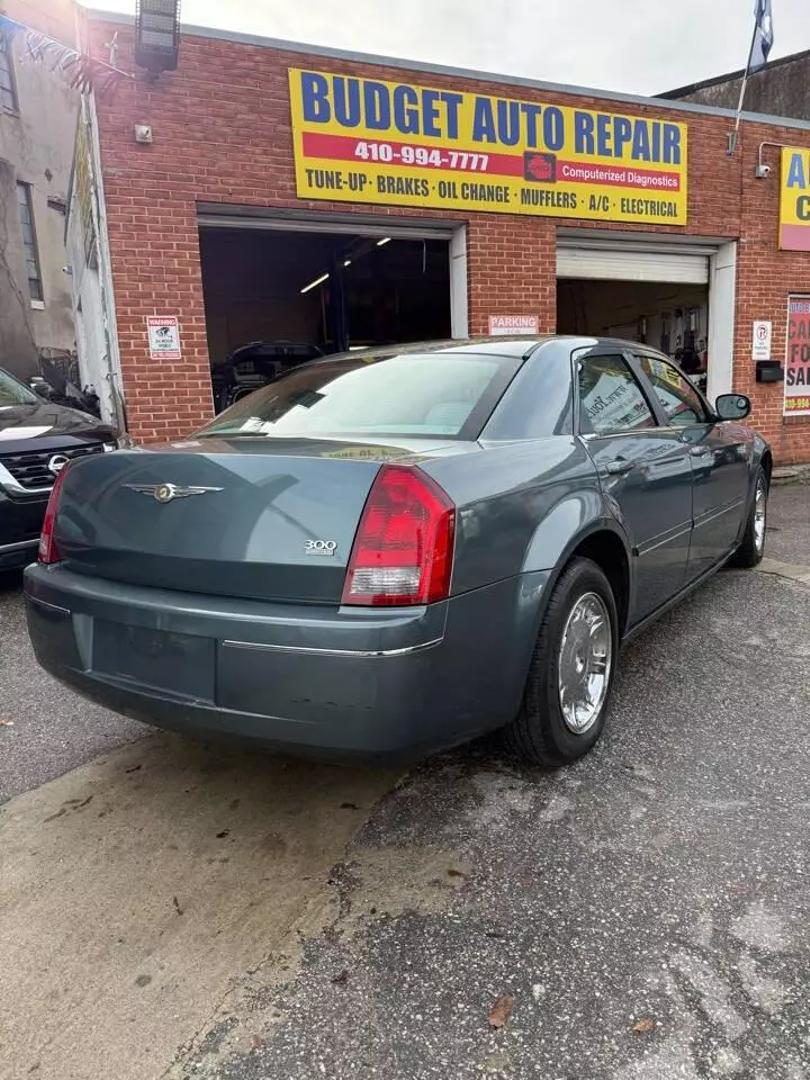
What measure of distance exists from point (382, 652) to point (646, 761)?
1.42m

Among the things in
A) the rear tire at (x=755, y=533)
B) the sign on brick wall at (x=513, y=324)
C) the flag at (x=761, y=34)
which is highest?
the flag at (x=761, y=34)

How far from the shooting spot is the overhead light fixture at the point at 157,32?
6.28 meters

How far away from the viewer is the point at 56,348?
22281mm

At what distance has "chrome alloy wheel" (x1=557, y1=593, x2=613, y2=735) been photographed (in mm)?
2768

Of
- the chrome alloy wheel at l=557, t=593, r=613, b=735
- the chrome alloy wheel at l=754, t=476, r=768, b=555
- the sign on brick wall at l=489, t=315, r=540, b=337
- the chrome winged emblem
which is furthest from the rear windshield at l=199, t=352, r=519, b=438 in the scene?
the sign on brick wall at l=489, t=315, r=540, b=337

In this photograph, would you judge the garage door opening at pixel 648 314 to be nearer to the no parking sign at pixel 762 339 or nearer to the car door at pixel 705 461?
the no parking sign at pixel 762 339

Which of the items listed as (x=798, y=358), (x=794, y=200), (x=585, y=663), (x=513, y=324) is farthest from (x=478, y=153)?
(x=585, y=663)

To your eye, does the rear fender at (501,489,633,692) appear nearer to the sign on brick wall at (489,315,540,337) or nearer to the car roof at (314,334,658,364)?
the car roof at (314,334,658,364)

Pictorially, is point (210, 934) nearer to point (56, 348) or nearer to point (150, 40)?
point (150, 40)

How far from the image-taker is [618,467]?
123 inches

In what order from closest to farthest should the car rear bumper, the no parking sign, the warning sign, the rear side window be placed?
the car rear bumper → the rear side window → the warning sign → the no parking sign

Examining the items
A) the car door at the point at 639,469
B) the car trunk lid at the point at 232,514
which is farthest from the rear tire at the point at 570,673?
the car trunk lid at the point at 232,514

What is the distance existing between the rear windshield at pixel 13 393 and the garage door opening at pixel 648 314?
275 inches

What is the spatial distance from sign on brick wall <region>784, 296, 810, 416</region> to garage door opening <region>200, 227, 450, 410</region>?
5.11m
